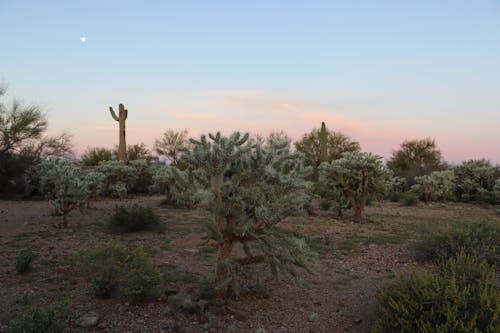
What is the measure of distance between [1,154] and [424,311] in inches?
730

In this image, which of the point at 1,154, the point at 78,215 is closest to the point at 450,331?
the point at 78,215

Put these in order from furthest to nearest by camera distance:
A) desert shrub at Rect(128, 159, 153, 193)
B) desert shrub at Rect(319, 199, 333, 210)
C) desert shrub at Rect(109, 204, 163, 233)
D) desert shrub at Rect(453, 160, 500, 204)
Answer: desert shrub at Rect(128, 159, 153, 193)
desert shrub at Rect(453, 160, 500, 204)
desert shrub at Rect(319, 199, 333, 210)
desert shrub at Rect(109, 204, 163, 233)

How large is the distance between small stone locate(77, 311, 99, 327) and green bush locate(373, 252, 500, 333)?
2797 mm

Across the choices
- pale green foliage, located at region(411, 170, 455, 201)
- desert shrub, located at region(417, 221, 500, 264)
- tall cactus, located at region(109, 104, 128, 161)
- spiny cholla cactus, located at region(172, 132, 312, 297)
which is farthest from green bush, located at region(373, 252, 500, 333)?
tall cactus, located at region(109, 104, 128, 161)

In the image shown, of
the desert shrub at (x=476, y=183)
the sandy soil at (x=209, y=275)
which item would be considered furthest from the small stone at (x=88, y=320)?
the desert shrub at (x=476, y=183)

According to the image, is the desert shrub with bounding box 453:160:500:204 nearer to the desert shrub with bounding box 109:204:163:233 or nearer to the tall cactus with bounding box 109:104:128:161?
the desert shrub with bounding box 109:204:163:233

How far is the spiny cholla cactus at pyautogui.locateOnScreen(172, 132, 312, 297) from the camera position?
3.96 metres

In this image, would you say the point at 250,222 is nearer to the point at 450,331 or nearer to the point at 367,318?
the point at 367,318

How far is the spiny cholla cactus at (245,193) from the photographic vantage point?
396cm

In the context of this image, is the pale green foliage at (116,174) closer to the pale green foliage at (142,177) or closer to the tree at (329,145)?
the pale green foliage at (142,177)

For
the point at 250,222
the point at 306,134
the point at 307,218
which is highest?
the point at 306,134

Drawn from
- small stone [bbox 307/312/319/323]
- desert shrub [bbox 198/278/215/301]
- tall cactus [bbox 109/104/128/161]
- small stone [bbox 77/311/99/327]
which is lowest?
small stone [bbox 307/312/319/323]

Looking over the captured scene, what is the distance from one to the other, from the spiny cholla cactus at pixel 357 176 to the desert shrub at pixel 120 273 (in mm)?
7299

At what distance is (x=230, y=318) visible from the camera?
3971 mm
